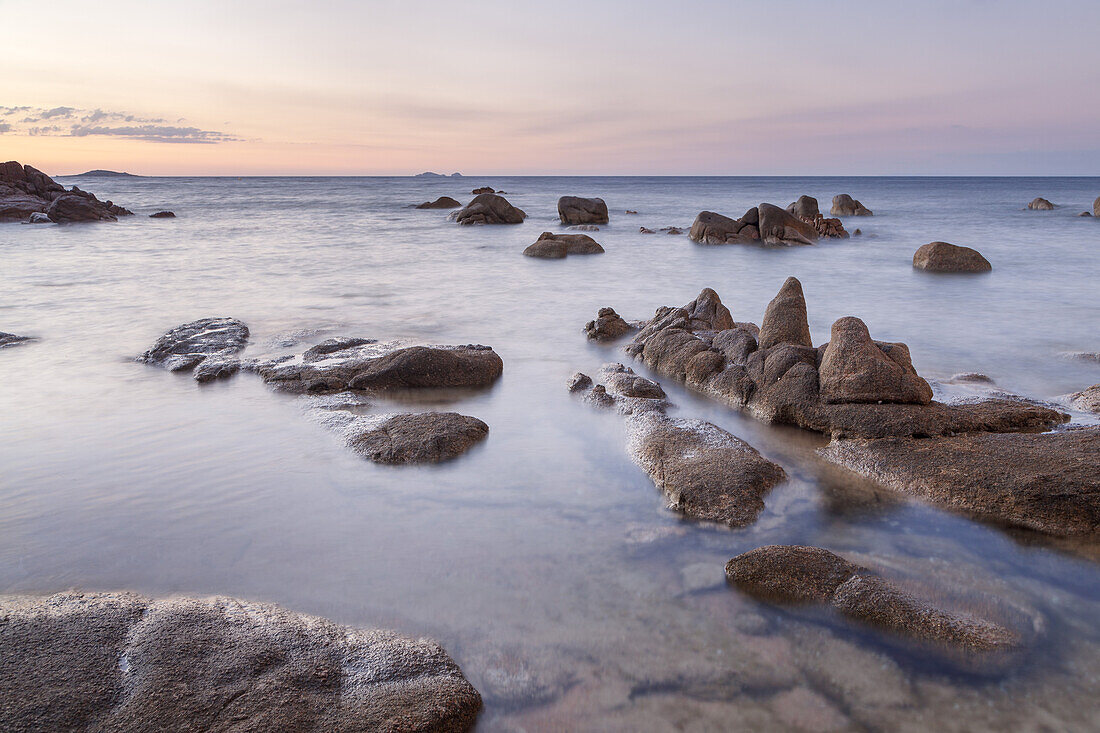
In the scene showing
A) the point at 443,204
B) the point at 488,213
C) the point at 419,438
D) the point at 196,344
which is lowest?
the point at 419,438

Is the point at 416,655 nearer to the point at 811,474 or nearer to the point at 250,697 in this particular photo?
the point at 250,697

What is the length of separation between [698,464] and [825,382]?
1.83 meters

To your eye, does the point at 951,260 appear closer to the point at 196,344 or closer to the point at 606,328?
the point at 606,328

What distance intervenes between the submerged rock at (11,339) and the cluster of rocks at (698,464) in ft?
26.9

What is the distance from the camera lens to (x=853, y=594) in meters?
3.46

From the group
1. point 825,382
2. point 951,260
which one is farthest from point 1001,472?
point 951,260

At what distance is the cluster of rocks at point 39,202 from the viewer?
102ft

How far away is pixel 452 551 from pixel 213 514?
5.72 ft

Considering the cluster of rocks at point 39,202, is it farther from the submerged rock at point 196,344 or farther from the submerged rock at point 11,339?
the submerged rock at point 196,344

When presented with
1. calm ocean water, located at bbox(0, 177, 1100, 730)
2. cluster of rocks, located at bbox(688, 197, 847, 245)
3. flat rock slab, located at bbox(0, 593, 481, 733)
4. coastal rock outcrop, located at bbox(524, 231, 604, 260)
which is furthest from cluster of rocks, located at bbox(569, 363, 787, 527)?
cluster of rocks, located at bbox(688, 197, 847, 245)

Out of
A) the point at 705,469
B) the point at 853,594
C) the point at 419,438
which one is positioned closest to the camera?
the point at 853,594

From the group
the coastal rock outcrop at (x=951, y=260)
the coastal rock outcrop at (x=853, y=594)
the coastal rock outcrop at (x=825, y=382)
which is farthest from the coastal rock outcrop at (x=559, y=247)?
the coastal rock outcrop at (x=853, y=594)

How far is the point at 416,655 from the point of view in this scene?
304cm

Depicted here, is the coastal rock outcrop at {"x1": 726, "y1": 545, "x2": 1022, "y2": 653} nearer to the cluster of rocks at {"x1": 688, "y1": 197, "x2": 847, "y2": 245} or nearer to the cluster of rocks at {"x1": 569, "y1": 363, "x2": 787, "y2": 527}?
the cluster of rocks at {"x1": 569, "y1": 363, "x2": 787, "y2": 527}
